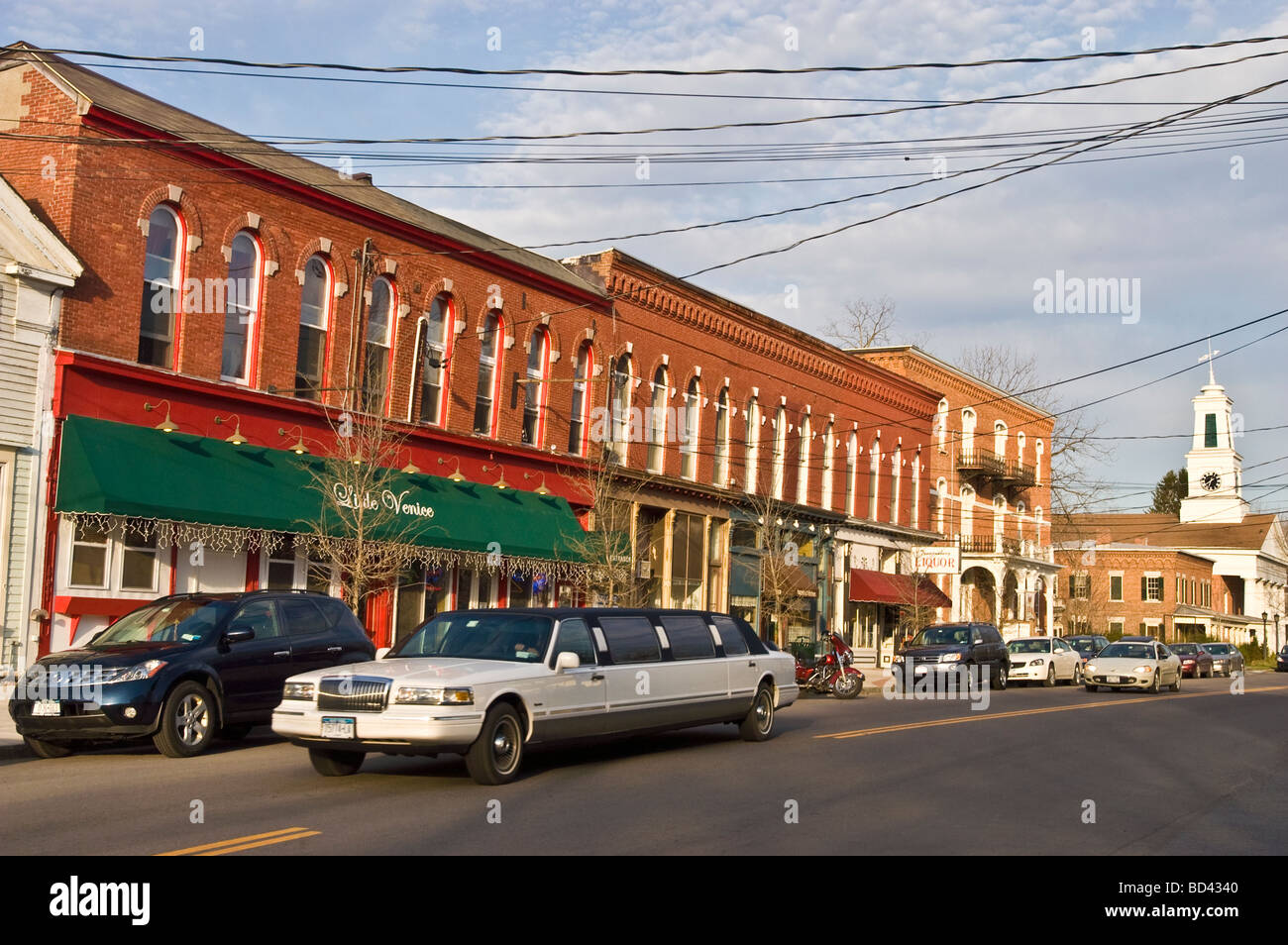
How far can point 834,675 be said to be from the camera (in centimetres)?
2711

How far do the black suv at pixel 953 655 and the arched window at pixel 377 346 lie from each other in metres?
13.8

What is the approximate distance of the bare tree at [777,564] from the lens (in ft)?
120

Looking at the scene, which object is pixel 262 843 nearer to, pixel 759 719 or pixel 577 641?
pixel 577 641

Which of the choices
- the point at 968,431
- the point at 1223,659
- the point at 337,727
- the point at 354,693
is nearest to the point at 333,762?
the point at 337,727

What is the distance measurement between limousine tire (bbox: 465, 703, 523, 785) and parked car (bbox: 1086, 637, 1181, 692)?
24808mm

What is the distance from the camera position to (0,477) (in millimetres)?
18672

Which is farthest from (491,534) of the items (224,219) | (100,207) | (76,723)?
(76,723)

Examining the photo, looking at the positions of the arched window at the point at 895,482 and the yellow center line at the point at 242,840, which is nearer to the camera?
the yellow center line at the point at 242,840

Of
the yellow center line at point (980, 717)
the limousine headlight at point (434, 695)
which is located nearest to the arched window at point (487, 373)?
the yellow center line at point (980, 717)

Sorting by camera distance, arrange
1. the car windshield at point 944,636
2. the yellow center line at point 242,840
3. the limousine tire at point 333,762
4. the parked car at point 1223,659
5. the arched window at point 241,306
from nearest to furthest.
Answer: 1. the yellow center line at point 242,840
2. the limousine tire at point 333,762
3. the arched window at point 241,306
4. the car windshield at point 944,636
5. the parked car at point 1223,659

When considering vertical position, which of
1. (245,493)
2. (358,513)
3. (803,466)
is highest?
(803,466)

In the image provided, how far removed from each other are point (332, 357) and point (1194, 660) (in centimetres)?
3871

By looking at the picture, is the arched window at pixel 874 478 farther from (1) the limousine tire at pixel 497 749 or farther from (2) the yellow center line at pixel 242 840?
(2) the yellow center line at pixel 242 840
